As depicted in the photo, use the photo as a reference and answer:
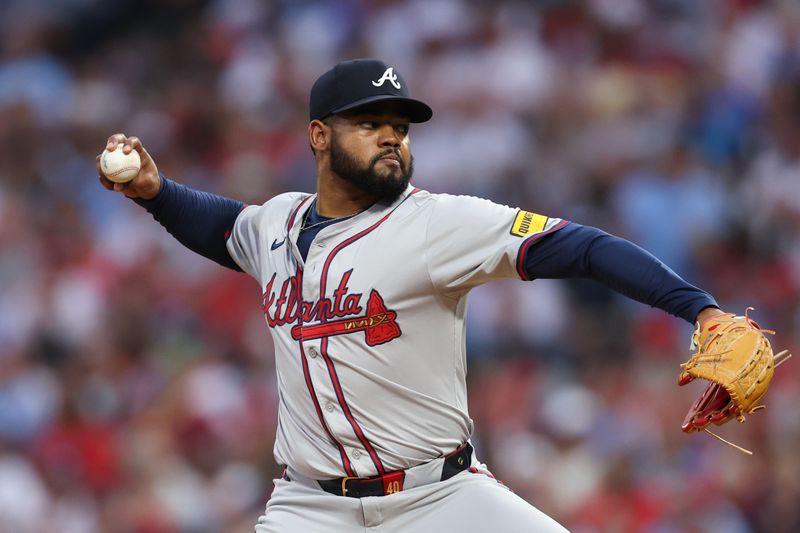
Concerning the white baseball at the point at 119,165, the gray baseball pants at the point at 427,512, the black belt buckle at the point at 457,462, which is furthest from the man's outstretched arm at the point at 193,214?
the black belt buckle at the point at 457,462

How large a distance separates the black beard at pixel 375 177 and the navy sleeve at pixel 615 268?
0.51 meters

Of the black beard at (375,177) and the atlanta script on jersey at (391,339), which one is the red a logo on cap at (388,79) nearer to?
the black beard at (375,177)

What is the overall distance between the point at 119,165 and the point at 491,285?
3880 millimetres

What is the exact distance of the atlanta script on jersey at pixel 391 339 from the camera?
347 centimetres

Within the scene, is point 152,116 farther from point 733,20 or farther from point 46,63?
point 733,20

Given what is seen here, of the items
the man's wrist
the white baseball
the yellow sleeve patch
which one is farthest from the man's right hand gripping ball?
the man's wrist

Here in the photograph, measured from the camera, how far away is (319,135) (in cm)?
384

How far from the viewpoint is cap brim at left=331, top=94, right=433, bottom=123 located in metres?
3.61

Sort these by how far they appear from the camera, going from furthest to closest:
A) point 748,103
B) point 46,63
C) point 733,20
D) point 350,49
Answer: point 46,63, point 350,49, point 733,20, point 748,103

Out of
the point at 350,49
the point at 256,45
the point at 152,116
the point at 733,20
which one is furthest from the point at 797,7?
the point at 152,116

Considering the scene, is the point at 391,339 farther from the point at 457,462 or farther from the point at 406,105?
the point at 406,105

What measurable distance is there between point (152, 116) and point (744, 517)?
5584mm

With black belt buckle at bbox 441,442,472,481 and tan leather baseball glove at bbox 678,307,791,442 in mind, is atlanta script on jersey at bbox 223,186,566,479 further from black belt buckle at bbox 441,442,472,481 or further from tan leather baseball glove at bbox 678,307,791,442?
tan leather baseball glove at bbox 678,307,791,442

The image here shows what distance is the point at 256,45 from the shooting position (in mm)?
9836
